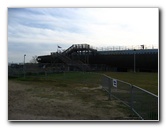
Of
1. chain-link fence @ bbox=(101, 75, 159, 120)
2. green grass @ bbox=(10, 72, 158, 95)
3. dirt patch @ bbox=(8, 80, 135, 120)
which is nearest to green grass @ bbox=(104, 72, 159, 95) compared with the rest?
green grass @ bbox=(10, 72, 158, 95)

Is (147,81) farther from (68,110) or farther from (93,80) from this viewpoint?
(68,110)

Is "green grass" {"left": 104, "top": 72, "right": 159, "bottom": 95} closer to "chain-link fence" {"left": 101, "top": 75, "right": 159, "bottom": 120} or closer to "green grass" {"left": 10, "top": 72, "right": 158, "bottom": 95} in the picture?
"green grass" {"left": 10, "top": 72, "right": 158, "bottom": 95}

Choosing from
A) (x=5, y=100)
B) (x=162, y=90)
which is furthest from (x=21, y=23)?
(x=162, y=90)

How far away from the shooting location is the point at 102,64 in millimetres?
39781

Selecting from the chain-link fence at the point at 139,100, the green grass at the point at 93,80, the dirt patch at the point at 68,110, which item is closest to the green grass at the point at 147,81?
the green grass at the point at 93,80

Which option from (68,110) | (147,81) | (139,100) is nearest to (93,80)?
(147,81)

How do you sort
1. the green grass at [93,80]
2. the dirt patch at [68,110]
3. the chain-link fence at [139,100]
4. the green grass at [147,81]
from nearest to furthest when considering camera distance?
the chain-link fence at [139,100]
the dirt patch at [68,110]
the green grass at [147,81]
the green grass at [93,80]

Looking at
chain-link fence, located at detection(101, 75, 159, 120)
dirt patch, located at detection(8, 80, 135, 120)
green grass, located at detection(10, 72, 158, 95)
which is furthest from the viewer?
green grass, located at detection(10, 72, 158, 95)

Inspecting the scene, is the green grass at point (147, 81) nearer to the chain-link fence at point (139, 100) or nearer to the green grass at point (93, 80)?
the green grass at point (93, 80)

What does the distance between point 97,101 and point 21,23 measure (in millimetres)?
3836

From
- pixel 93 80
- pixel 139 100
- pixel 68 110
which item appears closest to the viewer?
pixel 139 100

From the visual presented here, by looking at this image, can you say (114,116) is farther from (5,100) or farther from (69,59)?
(69,59)

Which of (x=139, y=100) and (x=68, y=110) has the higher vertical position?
(x=139, y=100)

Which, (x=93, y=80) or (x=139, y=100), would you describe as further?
(x=93, y=80)
